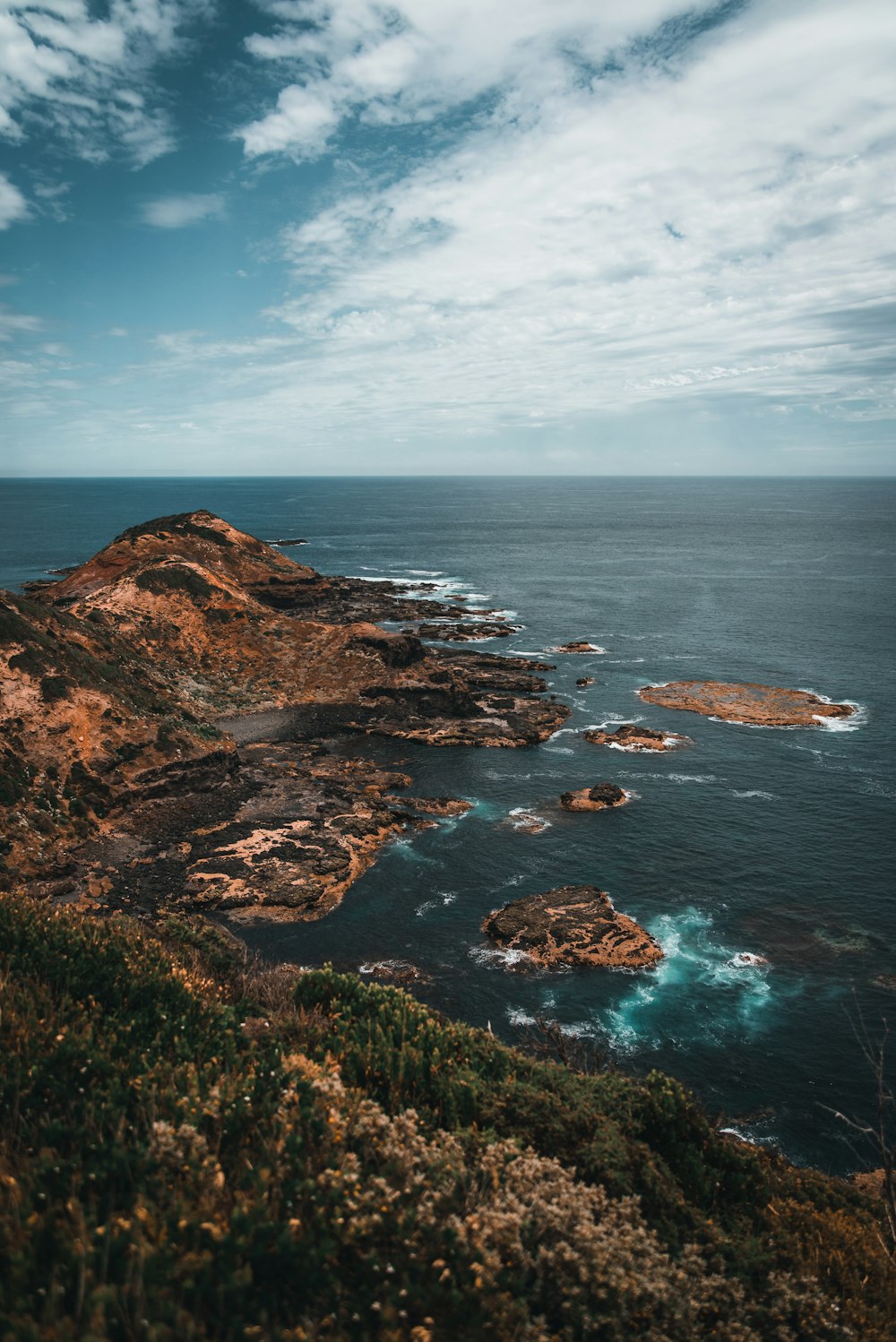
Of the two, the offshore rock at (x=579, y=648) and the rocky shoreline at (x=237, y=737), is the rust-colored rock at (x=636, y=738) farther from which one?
the offshore rock at (x=579, y=648)

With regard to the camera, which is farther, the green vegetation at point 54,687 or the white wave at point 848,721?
the white wave at point 848,721

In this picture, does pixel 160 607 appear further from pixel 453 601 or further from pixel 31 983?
pixel 31 983

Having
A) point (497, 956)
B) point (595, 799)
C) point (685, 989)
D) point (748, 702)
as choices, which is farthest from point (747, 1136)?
point (748, 702)

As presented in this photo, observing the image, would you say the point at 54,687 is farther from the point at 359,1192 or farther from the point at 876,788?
the point at 876,788

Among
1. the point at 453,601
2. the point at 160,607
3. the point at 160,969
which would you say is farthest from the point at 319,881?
the point at 453,601

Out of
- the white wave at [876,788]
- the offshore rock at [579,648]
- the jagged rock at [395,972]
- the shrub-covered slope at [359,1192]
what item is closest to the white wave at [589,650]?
the offshore rock at [579,648]

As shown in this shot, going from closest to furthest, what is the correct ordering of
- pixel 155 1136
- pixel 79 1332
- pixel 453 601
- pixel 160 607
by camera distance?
pixel 79 1332, pixel 155 1136, pixel 160 607, pixel 453 601

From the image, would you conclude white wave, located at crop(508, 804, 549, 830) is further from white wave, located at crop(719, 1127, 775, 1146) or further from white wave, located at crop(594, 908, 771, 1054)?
white wave, located at crop(719, 1127, 775, 1146)
